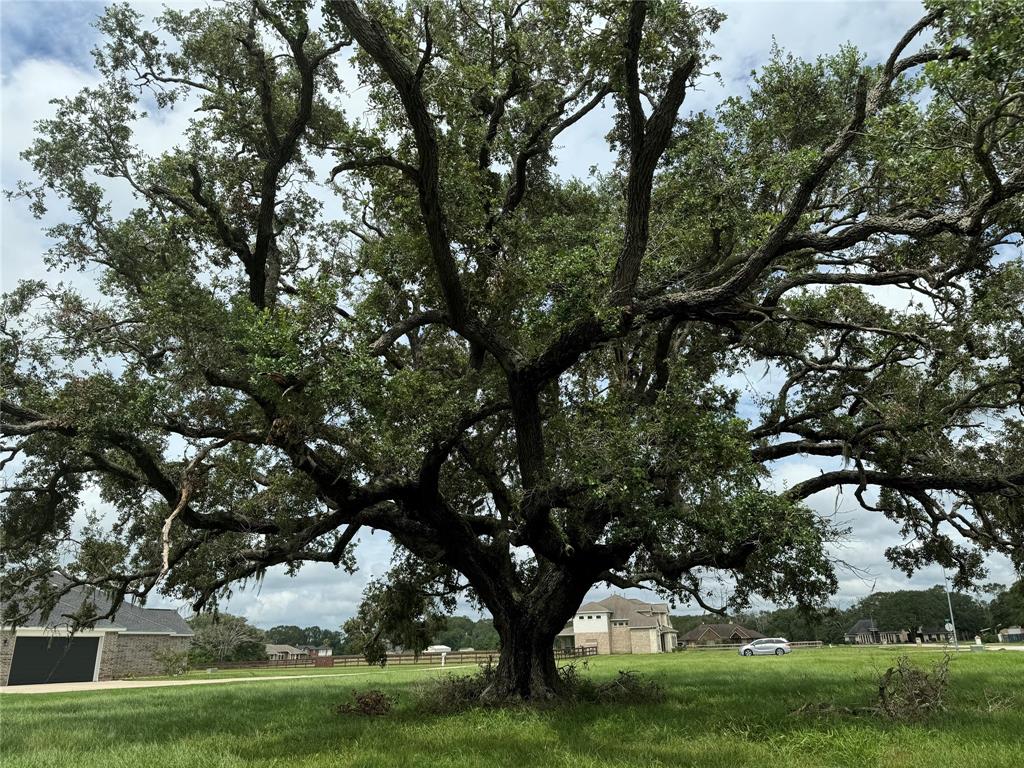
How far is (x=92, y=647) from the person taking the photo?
35781mm

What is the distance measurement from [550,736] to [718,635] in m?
88.2

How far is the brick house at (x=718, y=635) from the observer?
85525mm

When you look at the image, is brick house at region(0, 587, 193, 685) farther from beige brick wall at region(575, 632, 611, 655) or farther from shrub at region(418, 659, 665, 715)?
beige brick wall at region(575, 632, 611, 655)

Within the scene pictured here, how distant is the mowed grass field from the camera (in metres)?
7.92

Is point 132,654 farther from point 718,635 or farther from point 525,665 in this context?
point 718,635

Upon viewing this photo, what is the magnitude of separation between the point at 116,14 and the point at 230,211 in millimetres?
3767

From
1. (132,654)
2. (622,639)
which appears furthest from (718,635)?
(132,654)

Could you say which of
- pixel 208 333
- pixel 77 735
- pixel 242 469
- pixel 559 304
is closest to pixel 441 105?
pixel 559 304

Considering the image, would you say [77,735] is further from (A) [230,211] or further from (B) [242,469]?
(A) [230,211]

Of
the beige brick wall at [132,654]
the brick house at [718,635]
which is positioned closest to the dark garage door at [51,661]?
the beige brick wall at [132,654]

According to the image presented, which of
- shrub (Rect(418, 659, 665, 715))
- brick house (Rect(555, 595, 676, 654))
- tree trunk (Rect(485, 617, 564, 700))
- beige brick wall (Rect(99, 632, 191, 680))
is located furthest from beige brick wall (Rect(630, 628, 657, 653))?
tree trunk (Rect(485, 617, 564, 700))

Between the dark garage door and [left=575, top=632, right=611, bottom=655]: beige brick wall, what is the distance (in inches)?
1741

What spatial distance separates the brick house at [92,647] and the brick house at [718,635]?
6629 cm

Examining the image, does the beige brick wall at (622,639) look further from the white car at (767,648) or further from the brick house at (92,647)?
the brick house at (92,647)
